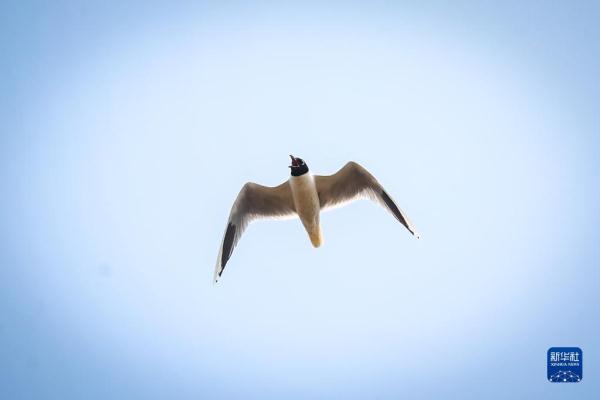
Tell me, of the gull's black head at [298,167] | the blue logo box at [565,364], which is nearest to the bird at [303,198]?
the gull's black head at [298,167]

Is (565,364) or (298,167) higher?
(298,167)

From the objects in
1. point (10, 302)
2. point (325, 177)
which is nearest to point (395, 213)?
point (325, 177)

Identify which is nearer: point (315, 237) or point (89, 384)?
point (315, 237)

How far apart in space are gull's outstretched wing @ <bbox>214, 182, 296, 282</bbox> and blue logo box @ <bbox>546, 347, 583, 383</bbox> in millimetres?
5276

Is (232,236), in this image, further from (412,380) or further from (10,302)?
(10,302)

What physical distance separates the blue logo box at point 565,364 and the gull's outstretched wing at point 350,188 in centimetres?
456

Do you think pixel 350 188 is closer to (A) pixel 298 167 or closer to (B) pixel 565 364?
(A) pixel 298 167

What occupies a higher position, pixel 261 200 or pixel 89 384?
pixel 261 200

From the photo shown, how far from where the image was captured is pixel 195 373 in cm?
2253

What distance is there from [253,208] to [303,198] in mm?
812

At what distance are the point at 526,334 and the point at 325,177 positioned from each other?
1239 cm

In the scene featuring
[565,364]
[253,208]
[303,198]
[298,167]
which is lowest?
[565,364]

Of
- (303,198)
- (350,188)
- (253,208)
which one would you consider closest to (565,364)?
(350,188)

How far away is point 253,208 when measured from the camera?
870 cm
